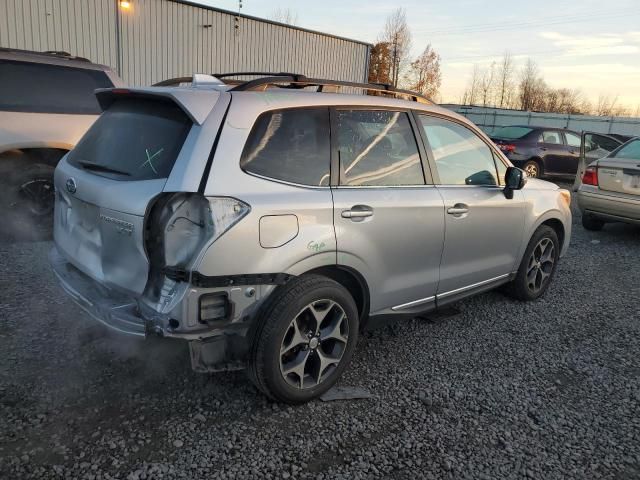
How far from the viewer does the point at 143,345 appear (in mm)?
3330

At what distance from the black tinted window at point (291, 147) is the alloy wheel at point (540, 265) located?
2595 millimetres

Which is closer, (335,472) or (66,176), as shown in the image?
(335,472)

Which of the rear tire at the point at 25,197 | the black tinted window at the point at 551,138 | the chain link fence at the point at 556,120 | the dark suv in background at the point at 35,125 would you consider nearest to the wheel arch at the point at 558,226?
the dark suv in background at the point at 35,125

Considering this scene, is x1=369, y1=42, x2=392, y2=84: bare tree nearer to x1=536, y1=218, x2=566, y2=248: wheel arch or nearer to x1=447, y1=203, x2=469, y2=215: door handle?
x1=536, y1=218, x2=566, y2=248: wheel arch

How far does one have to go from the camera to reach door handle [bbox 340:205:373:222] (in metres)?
2.94

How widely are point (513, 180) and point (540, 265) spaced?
3.96ft


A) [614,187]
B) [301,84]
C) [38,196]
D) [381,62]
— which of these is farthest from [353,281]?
[381,62]

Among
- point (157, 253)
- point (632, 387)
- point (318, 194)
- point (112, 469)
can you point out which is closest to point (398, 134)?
point (318, 194)

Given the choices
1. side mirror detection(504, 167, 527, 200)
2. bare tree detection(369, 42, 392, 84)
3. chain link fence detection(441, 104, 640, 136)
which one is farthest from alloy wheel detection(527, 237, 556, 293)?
bare tree detection(369, 42, 392, 84)

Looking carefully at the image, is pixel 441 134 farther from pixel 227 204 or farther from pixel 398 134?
pixel 227 204

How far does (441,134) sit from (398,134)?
1.59 ft

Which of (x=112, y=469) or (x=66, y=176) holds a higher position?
(x=66, y=176)

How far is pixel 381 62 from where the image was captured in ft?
134

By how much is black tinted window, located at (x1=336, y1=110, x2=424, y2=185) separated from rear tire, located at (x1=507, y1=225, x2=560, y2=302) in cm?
171
